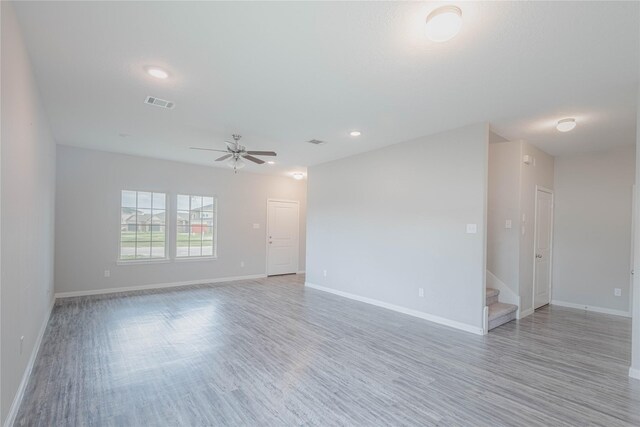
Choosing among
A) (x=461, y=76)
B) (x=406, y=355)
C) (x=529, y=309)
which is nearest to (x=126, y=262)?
(x=406, y=355)

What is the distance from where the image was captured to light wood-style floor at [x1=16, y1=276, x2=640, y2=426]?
90.4 inches

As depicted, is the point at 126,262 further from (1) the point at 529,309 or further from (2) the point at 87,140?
(1) the point at 529,309

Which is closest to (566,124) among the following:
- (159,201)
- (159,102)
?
(159,102)

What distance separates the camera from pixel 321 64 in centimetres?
266

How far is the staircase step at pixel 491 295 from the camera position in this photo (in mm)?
4652

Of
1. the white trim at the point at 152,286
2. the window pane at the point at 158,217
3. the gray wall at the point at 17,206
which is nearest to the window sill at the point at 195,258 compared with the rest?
the white trim at the point at 152,286

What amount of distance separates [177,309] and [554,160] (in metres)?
7.29

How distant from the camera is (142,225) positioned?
6500 millimetres

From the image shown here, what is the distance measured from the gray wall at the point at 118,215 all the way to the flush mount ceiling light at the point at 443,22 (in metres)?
6.29

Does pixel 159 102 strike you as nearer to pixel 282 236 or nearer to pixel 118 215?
→ pixel 118 215

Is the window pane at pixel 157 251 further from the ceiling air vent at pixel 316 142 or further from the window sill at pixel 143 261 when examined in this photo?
the ceiling air vent at pixel 316 142

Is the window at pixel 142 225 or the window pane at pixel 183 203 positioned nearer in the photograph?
the window at pixel 142 225

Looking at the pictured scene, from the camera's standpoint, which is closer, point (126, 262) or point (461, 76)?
point (461, 76)

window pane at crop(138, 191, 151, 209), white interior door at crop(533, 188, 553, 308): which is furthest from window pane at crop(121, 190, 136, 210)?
white interior door at crop(533, 188, 553, 308)
